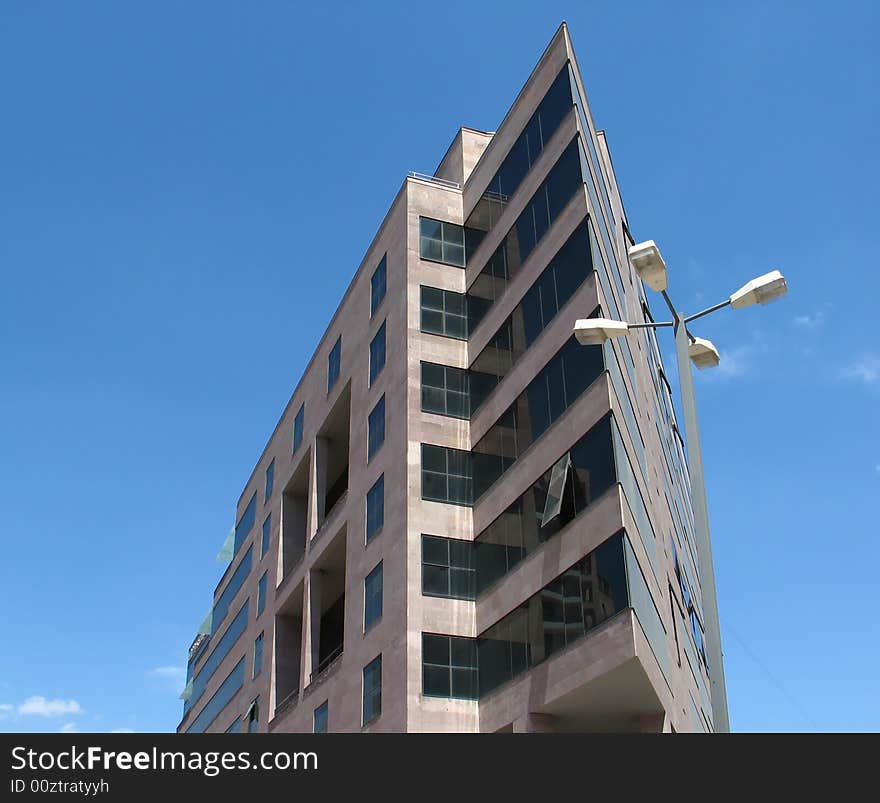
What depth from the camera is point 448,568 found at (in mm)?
34688

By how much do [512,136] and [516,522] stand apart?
1479 centimetres

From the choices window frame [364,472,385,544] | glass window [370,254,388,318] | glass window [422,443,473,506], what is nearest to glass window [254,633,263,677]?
window frame [364,472,385,544]

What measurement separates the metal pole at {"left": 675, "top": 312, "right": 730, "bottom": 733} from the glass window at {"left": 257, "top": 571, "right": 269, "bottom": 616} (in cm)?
3858

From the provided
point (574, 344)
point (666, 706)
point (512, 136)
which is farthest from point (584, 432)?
point (512, 136)

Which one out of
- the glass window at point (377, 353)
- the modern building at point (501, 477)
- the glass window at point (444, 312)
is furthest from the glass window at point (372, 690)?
the glass window at point (444, 312)

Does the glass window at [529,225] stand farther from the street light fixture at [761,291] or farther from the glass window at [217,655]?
the glass window at [217,655]

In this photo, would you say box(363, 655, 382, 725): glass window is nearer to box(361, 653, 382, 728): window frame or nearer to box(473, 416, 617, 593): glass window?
box(361, 653, 382, 728): window frame

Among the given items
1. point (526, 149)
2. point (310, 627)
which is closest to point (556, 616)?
point (526, 149)

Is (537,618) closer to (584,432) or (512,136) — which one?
(584,432)

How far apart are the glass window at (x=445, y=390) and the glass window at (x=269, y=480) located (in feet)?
67.3

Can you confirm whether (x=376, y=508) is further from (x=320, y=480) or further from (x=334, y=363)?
(x=334, y=363)

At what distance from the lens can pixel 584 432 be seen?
30.0 metres

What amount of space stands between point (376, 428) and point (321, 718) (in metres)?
11.2

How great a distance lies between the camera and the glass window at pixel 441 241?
135 feet
